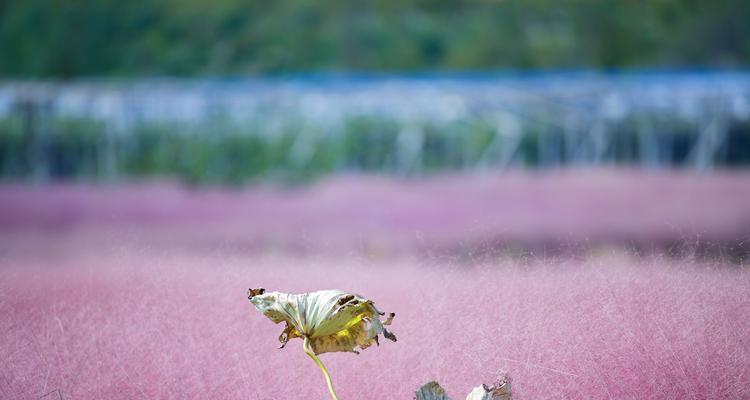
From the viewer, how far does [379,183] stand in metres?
7.95

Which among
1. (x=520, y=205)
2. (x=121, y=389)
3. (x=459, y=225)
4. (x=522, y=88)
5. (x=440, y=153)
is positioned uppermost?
(x=121, y=389)

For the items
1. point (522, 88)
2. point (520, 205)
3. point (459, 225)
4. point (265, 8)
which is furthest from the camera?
point (265, 8)

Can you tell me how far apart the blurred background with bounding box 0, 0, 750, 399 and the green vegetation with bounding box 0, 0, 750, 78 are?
41 mm

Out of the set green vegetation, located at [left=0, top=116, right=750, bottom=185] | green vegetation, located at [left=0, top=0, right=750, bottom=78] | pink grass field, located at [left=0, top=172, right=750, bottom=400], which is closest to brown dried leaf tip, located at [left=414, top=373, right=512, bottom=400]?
pink grass field, located at [left=0, top=172, right=750, bottom=400]

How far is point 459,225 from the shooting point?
3.31 metres

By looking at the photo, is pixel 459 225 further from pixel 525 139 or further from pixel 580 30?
pixel 580 30

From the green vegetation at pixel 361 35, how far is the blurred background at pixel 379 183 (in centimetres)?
4

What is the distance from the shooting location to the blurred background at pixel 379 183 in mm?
481

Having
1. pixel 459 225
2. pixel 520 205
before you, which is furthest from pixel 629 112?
pixel 459 225

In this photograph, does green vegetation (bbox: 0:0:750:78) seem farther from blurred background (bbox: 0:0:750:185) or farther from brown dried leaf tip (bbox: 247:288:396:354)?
A: brown dried leaf tip (bbox: 247:288:396:354)

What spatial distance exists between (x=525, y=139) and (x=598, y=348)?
479 inches

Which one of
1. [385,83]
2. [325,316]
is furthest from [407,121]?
[325,316]

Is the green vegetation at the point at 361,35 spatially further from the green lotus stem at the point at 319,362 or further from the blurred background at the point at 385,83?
the green lotus stem at the point at 319,362

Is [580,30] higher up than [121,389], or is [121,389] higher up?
[121,389]
